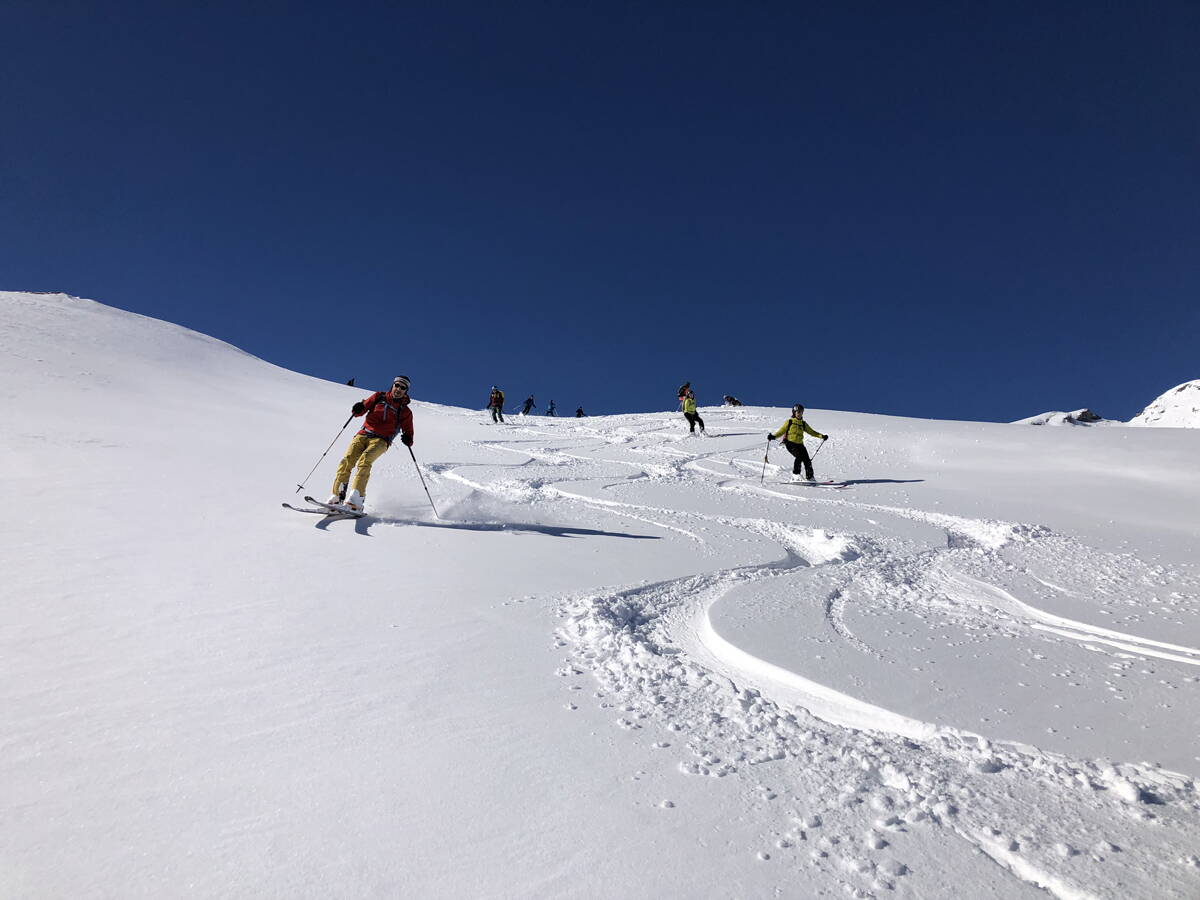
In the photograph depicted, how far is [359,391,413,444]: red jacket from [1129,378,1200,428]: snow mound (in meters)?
191

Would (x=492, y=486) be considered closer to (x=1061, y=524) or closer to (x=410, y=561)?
(x=410, y=561)

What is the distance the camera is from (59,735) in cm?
271

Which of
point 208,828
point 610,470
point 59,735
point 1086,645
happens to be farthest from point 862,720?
point 610,470

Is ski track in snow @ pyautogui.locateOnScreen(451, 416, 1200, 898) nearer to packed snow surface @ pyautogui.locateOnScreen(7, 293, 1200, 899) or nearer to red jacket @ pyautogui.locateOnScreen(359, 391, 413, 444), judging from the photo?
packed snow surface @ pyautogui.locateOnScreen(7, 293, 1200, 899)

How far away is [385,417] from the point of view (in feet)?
30.5

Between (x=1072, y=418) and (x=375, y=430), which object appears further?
(x=1072, y=418)

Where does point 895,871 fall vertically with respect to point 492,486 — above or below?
below

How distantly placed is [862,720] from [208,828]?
2931 mm

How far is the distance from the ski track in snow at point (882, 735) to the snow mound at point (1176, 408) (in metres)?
190

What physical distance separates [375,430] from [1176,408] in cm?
21419

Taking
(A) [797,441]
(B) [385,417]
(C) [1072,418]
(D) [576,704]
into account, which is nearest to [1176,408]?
(C) [1072,418]

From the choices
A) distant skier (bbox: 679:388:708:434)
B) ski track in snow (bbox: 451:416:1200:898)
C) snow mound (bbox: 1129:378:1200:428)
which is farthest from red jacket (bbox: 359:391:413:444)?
snow mound (bbox: 1129:378:1200:428)

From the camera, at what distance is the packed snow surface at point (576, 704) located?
2.10 metres

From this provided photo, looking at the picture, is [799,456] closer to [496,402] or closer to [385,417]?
[385,417]
